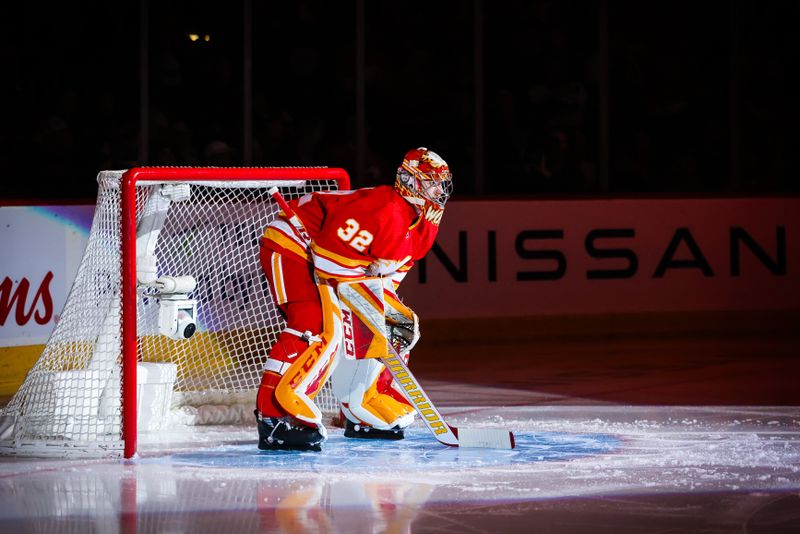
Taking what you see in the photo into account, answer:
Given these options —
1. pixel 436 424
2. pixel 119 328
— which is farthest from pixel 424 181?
pixel 119 328

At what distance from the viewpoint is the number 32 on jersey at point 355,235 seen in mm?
5594

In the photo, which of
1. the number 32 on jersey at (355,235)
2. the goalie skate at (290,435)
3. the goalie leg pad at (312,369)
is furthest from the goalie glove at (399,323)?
the goalie skate at (290,435)

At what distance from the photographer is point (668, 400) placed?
7.32 m

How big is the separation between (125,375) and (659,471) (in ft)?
6.46

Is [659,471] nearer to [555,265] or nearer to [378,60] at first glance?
[555,265]

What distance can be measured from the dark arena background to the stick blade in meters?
0.77

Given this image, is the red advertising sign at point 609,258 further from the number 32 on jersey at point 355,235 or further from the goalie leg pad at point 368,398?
the number 32 on jersey at point 355,235

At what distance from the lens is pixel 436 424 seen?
19.0ft

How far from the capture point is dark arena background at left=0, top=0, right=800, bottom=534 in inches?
328

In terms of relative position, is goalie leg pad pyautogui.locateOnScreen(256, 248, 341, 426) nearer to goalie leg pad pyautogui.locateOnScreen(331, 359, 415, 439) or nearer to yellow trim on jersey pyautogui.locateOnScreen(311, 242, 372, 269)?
yellow trim on jersey pyautogui.locateOnScreen(311, 242, 372, 269)

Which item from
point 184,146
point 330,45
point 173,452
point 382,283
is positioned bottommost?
point 173,452

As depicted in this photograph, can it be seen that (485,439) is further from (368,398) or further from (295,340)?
(295,340)

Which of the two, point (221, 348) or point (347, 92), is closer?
point (221, 348)

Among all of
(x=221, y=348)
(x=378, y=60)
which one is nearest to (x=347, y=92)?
(x=378, y=60)
